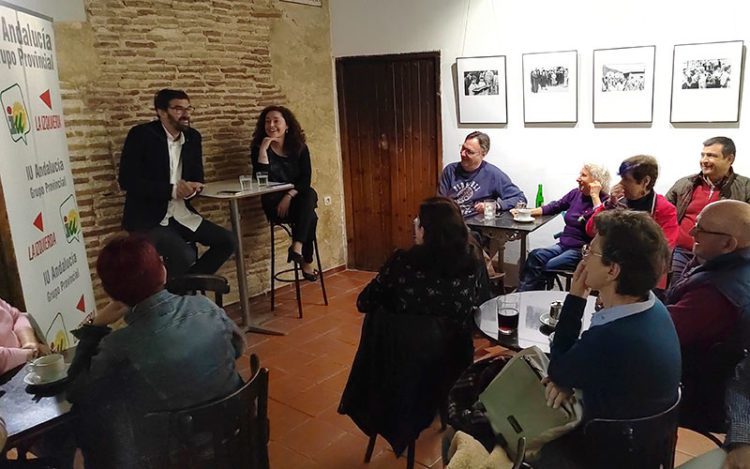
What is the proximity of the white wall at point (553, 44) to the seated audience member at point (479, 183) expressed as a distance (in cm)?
22

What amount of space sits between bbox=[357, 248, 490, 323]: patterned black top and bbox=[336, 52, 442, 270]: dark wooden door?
279 centimetres

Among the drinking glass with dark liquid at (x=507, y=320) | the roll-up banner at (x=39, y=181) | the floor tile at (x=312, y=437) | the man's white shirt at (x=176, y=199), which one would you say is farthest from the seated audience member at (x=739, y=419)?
the man's white shirt at (x=176, y=199)

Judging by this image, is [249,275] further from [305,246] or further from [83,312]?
[83,312]

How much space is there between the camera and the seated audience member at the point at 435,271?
7.55ft

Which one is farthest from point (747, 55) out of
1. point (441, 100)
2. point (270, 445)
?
point (270, 445)

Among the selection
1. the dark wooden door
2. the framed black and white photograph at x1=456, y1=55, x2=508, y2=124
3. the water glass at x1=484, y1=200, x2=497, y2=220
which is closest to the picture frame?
the dark wooden door

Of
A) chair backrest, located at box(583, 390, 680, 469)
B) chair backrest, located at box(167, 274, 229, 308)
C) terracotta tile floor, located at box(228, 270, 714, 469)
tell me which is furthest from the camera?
chair backrest, located at box(167, 274, 229, 308)

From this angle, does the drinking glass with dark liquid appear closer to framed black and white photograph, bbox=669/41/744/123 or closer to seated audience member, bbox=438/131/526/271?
seated audience member, bbox=438/131/526/271

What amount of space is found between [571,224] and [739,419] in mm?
2464

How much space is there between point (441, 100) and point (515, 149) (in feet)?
2.50

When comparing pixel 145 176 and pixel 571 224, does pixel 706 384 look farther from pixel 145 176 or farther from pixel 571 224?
pixel 145 176

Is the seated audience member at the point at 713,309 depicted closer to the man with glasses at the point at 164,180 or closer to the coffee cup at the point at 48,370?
the coffee cup at the point at 48,370

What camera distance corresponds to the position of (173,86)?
423 centimetres

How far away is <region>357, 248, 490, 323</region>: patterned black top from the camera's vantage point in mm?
2299
